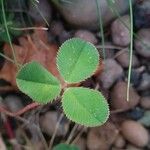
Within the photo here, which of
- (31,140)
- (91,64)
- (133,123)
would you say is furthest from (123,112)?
(91,64)

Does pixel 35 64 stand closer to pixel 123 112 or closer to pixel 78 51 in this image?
pixel 78 51

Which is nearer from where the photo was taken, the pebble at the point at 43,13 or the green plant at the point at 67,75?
the green plant at the point at 67,75

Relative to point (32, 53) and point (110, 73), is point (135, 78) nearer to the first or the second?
point (110, 73)

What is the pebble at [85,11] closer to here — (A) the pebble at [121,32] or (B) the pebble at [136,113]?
(A) the pebble at [121,32]

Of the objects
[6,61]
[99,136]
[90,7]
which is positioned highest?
[90,7]

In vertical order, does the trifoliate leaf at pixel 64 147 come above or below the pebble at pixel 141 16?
below

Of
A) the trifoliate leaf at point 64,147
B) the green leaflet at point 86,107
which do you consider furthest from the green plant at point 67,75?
the trifoliate leaf at point 64,147

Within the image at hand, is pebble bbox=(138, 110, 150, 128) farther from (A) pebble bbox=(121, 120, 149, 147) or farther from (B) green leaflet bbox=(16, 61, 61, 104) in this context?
(B) green leaflet bbox=(16, 61, 61, 104)

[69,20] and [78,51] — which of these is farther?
[69,20]
